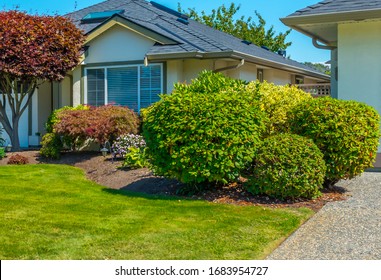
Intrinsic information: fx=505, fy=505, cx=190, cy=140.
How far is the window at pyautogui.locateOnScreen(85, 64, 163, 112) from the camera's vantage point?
1527 centimetres

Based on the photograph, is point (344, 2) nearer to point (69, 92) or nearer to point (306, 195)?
point (306, 195)

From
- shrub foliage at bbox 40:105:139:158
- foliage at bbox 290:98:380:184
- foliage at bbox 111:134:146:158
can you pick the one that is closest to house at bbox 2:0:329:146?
shrub foliage at bbox 40:105:139:158

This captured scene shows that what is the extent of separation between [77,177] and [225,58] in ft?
18.5

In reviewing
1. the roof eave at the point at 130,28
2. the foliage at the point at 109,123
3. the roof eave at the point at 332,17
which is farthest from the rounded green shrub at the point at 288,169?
the roof eave at the point at 130,28

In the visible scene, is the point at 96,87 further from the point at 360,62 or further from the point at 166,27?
the point at 360,62

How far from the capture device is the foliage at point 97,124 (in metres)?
13.4

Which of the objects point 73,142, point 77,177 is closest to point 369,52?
point 77,177

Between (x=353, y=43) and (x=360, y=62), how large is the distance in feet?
1.57

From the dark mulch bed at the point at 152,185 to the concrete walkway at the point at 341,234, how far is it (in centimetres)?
42

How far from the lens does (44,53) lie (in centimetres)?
1487

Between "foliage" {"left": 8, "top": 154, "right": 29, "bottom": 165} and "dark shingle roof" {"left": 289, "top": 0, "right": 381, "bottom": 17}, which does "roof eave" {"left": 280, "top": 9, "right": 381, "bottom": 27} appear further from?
"foliage" {"left": 8, "top": 154, "right": 29, "bottom": 165}

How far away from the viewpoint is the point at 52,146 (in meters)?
14.5

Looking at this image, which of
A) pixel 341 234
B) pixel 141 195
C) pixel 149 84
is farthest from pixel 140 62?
pixel 341 234

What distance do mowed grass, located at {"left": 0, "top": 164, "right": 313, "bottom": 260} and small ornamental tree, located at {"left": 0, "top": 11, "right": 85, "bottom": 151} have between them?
19.9 ft
